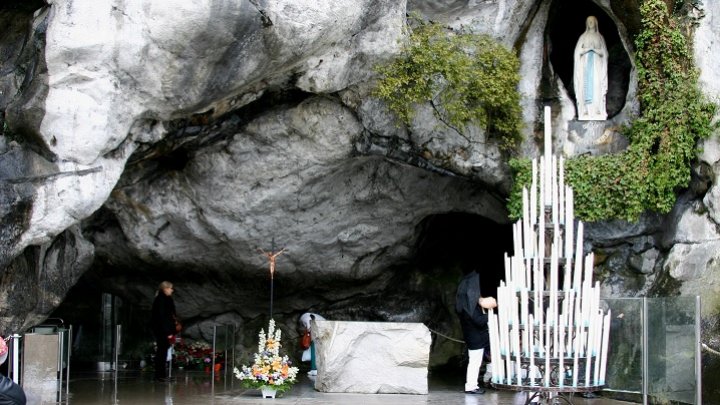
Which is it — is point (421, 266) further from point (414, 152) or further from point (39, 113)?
point (39, 113)

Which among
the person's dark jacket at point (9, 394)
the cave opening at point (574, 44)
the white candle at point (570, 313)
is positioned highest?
the cave opening at point (574, 44)

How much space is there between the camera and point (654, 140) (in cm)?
1459

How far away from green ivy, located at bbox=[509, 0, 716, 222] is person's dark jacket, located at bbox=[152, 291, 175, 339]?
5.70m

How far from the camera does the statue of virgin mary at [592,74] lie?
50.3 feet

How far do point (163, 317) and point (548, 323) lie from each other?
783 cm

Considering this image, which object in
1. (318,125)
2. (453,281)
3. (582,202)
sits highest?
(318,125)

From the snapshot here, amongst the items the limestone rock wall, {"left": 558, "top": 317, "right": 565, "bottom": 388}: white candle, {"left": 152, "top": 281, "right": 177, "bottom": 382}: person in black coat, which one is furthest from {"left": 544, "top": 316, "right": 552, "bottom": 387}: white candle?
{"left": 152, "top": 281, "right": 177, "bottom": 382}: person in black coat

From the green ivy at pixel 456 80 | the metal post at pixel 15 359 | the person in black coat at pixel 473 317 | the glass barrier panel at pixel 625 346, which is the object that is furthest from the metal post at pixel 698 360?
the metal post at pixel 15 359

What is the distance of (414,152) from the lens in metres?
15.2

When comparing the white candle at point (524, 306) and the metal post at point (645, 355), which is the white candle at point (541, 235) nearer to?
the white candle at point (524, 306)

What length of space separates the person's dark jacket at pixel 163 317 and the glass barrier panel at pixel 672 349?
7.27 meters

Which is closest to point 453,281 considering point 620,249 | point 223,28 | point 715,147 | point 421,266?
point 421,266

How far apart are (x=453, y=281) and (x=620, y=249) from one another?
172 inches

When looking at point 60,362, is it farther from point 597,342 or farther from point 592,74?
point 592,74
